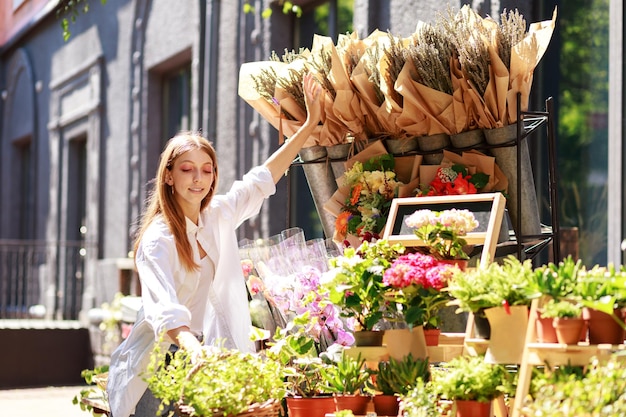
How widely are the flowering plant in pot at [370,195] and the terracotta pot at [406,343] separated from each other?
1011mm

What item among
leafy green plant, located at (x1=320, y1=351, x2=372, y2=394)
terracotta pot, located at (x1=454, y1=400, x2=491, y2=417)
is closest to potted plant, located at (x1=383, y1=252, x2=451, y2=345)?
leafy green plant, located at (x1=320, y1=351, x2=372, y2=394)

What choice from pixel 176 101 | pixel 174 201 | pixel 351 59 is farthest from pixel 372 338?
pixel 176 101

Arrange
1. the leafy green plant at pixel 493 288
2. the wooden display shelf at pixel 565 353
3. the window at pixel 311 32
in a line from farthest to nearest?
the window at pixel 311 32 → the leafy green plant at pixel 493 288 → the wooden display shelf at pixel 565 353

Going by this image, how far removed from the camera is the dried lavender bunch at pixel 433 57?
13.5 ft

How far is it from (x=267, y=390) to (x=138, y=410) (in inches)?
26.3

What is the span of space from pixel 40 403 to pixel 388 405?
7354mm

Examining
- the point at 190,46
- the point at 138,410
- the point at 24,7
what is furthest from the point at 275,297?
the point at 24,7

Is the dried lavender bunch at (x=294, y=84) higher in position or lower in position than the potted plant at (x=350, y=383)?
higher

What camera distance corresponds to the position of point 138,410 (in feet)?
12.0

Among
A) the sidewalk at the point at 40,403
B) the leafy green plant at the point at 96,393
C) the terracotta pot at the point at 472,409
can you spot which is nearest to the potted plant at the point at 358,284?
the terracotta pot at the point at 472,409

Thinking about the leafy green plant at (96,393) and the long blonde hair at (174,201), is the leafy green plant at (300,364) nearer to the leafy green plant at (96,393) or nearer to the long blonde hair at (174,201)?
the long blonde hair at (174,201)

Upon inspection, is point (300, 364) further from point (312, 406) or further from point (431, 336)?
point (431, 336)

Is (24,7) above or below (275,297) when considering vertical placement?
above

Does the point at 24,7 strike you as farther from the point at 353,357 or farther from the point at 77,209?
the point at 353,357
